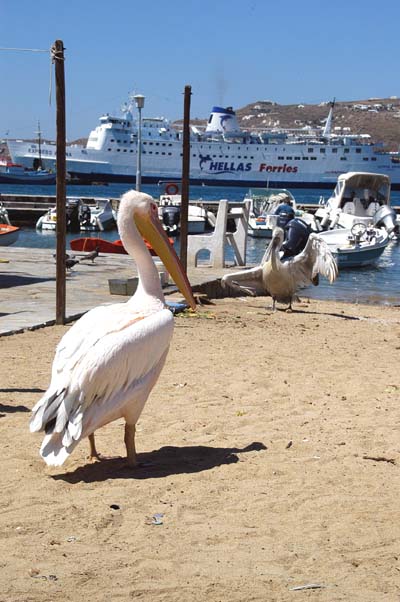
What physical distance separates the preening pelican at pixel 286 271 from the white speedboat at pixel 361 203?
1727 centimetres

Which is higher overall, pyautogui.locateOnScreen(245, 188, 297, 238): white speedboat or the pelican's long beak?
the pelican's long beak

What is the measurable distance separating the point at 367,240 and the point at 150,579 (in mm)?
21594

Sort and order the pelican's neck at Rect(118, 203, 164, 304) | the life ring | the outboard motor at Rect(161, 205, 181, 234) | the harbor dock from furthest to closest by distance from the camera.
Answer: the harbor dock → the life ring → the outboard motor at Rect(161, 205, 181, 234) → the pelican's neck at Rect(118, 203, 164, 304)

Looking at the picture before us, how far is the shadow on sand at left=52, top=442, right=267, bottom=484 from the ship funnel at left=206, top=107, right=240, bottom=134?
93.9m

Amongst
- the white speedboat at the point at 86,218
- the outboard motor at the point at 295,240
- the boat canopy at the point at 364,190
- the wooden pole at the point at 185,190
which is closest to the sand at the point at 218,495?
the wooden pole at the point at 185,190

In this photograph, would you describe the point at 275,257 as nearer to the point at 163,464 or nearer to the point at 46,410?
the point at 163,464

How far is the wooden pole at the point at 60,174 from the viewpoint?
827cm

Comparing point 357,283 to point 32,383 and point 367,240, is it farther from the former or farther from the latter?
point 32,383

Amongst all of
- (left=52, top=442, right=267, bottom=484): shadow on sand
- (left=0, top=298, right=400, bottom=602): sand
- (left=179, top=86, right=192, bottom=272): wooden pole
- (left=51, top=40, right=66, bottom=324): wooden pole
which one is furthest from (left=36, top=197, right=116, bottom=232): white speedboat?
(left=52, top=442, right=267, bottom=484): shadow on sand

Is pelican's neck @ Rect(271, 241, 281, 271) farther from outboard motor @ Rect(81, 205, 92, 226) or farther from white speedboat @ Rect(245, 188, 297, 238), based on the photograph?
outboard motor @ Rect(81, 205, 92, 226)

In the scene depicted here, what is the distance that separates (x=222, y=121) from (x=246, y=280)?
8893 cm

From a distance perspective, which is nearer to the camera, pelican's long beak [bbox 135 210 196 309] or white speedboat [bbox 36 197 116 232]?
pelican's long beak [bbox 135 210 196 309]

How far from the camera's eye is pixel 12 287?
37.7ft

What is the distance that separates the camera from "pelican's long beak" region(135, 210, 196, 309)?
4816 mm
